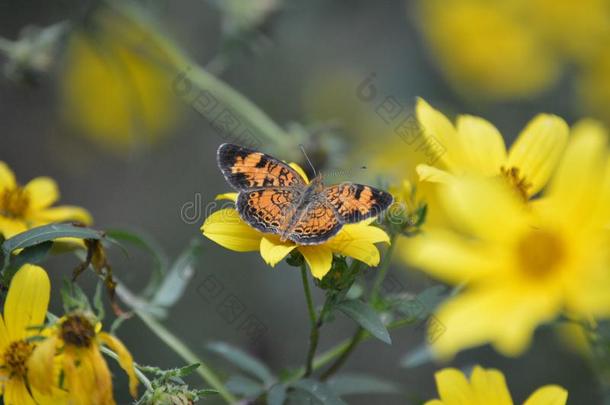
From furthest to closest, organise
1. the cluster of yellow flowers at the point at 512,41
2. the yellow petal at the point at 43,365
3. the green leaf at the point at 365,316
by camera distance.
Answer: the cluster of yellow flowers at the point at 512,41 → the green leaf at the point at 365,316 → the yellow petal at the point at 43,365

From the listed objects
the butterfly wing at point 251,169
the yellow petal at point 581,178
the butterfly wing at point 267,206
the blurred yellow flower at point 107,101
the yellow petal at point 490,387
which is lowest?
the yellow petal at point 490,387

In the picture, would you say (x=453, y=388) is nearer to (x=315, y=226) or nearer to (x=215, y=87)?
(x=315, y=226)

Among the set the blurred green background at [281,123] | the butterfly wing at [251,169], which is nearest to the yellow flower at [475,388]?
the butterfly wing at [251,169]

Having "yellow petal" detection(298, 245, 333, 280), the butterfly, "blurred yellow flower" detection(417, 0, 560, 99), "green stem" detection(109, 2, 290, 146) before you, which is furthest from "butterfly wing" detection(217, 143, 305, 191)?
"blurred yellow flower" detection(417, 0, 560, 99)

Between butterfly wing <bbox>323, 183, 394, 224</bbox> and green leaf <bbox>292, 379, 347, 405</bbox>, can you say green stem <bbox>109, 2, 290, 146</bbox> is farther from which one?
green leaf <bbox>292, 379, 347, 405</bbox>

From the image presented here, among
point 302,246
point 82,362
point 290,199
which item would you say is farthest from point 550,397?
point 82,362

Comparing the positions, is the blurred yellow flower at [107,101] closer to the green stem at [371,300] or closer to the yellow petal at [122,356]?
the green stem at [371,300]
